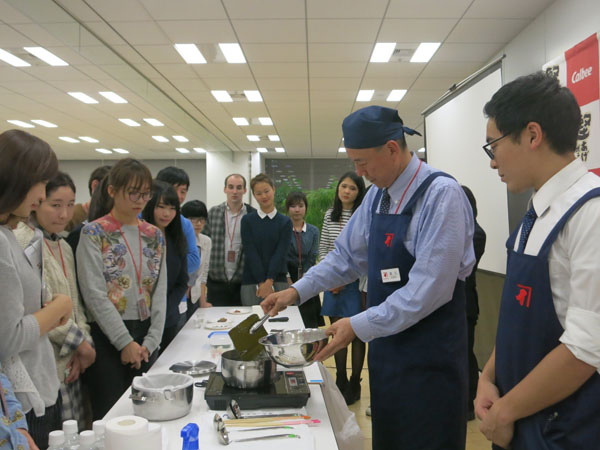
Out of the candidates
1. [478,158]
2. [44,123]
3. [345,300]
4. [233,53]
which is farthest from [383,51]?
[44,123]

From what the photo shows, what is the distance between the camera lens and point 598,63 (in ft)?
9.73

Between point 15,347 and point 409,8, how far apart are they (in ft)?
13.4

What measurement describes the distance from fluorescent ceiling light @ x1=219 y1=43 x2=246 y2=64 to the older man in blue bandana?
4.01 m

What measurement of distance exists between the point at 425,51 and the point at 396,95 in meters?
1.79

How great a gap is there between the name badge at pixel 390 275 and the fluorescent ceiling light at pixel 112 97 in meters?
6.27

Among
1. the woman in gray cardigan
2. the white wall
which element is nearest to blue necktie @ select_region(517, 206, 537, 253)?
the woman in gray cardigan

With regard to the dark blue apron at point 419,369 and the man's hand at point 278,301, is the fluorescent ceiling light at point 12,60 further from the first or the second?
the dark blue apron at point 419,369

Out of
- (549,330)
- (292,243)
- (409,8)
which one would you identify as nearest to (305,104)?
(409,8)

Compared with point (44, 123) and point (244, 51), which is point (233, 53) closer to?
point (244, 51)

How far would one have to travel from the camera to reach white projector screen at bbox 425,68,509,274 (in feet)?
12.3

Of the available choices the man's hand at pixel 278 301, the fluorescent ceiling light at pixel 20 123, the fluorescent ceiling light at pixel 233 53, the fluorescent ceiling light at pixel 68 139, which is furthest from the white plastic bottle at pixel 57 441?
the fluorescent ceiling light at pixel 68 139

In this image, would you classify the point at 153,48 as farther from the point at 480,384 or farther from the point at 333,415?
the point at 480,384

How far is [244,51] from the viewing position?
5.25m

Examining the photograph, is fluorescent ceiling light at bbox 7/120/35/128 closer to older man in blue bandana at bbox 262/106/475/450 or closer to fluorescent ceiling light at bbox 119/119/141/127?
fluorescent ceiling light at bbox 119/119/141/127
